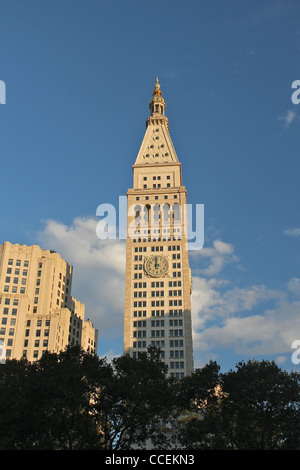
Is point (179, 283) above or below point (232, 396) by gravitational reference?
above

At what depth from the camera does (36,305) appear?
13300cm

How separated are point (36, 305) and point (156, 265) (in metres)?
39.0

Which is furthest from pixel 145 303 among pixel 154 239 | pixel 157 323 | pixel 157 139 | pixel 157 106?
pixel 157 106

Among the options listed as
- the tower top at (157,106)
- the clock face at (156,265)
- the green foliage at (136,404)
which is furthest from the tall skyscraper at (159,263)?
the green foliage at (136,404)

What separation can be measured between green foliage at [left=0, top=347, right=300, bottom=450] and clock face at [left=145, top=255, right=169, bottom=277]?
195ft

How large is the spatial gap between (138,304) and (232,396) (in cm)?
5984

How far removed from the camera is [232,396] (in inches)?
2172

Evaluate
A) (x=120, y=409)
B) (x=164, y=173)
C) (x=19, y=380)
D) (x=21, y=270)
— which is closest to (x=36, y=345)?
(x=21, y=270)

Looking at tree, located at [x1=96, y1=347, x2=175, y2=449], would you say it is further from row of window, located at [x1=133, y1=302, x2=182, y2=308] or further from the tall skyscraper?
row of window, located at [x1=133, y1=302, x2=182, y2=308]

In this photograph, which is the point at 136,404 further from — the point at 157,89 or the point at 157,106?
the point at 157,89

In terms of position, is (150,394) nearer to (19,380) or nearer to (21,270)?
(19,380)

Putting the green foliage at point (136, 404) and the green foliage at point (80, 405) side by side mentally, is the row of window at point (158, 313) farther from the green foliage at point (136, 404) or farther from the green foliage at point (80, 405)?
the green foliage at point (80, 405)

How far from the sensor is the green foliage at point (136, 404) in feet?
161

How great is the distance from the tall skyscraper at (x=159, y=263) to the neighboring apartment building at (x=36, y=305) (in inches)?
763
